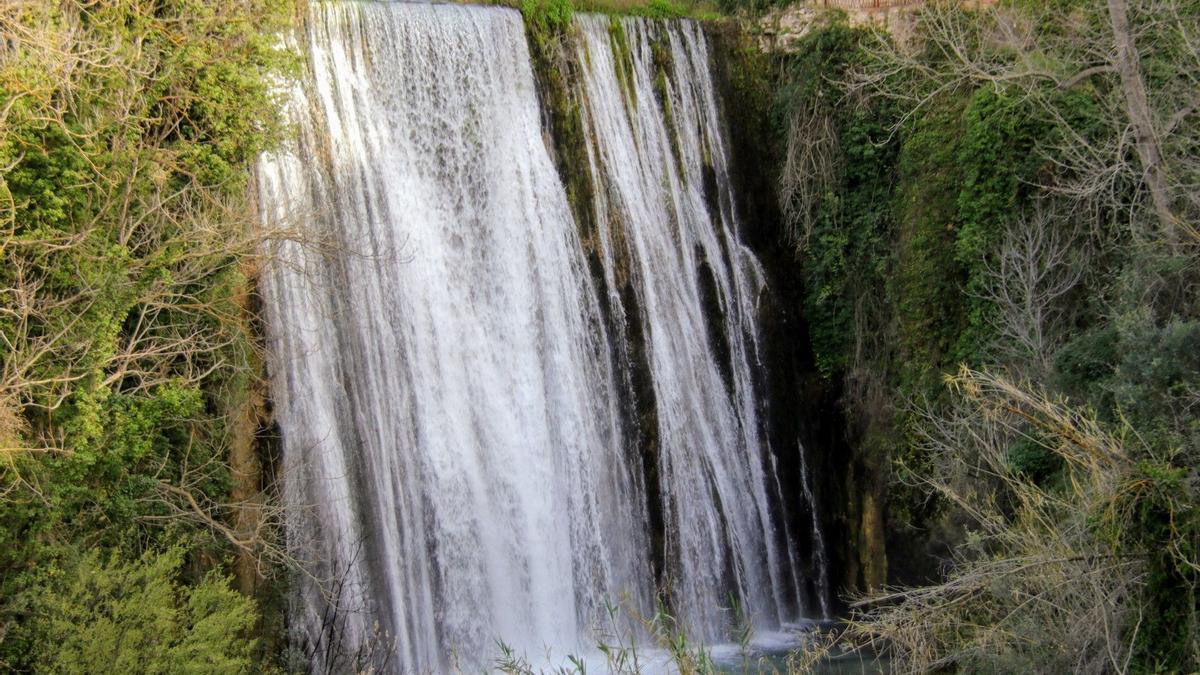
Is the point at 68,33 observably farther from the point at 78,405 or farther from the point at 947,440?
the point at 947,440

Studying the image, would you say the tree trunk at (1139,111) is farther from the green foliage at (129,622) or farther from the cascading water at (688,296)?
the green foliage at (129,622)

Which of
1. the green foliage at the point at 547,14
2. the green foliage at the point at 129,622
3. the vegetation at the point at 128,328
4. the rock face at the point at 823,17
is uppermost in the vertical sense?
the rock face at the point at 823,17

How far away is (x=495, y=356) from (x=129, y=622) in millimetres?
5555

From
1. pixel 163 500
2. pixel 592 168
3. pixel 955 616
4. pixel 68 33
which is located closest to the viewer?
pixel 955 616

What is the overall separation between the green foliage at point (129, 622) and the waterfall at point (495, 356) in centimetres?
150

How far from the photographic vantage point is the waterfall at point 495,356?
10516mm

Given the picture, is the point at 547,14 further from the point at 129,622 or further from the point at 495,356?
the point at 129,622

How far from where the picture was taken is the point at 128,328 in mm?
9039

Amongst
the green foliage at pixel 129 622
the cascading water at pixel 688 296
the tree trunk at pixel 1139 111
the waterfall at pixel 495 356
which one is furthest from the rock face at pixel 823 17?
the green foliage at pixel 129 622

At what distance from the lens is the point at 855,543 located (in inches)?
586

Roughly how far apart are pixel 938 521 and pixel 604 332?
213 inches

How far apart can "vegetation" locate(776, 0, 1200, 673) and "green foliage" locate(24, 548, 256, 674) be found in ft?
16.9

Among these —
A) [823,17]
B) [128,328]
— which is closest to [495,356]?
[128,328]

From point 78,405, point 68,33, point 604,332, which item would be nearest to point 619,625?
point 604,332
